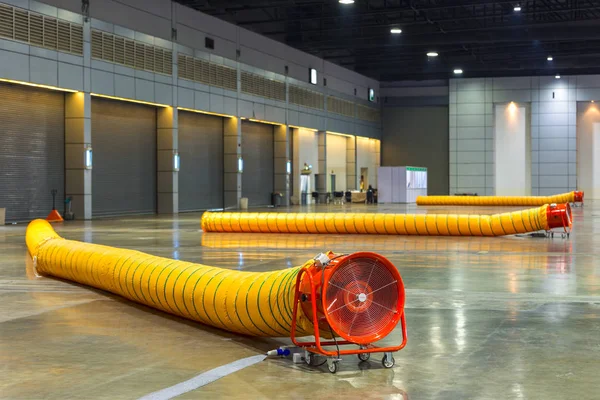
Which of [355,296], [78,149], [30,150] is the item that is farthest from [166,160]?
[355,296]

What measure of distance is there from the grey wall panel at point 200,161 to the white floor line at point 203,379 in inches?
1420

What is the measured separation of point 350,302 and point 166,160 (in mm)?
34484

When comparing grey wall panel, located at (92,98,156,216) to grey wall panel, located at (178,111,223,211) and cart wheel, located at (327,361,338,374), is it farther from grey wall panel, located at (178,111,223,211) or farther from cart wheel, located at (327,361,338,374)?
cart wheel, located at (327,361,338,374)

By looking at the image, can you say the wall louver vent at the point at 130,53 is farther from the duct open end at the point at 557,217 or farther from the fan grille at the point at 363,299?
the fan grille at the point at 363,299

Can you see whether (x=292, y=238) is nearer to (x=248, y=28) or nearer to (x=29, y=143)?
(x=29, y=143)

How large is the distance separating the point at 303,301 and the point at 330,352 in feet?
1.80

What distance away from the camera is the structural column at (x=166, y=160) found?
40.7 meters

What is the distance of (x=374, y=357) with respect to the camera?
7.75 meters

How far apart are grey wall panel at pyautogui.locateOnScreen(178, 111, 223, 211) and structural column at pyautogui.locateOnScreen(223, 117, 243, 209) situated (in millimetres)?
296

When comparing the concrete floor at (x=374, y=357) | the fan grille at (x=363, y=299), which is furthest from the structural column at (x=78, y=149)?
the fan grille at (x=363, y=299)

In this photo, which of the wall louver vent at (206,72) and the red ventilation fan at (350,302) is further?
the wall louver vent at (206,72)

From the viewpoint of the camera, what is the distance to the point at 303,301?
7430 mm

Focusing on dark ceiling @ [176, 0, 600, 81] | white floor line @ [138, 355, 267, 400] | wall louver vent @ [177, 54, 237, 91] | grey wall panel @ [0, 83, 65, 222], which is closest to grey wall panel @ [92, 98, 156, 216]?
grey wall panel @ [0, 83, 65, 222]

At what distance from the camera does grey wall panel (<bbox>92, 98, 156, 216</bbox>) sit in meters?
36.5
